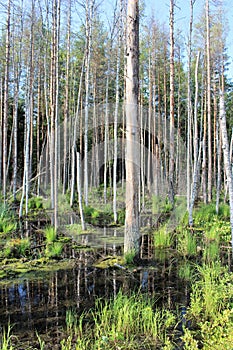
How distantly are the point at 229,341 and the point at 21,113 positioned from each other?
17.4 m

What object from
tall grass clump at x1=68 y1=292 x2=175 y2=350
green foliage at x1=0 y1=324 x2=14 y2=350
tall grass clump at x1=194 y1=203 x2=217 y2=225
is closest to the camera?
green foliage at x1=0 y1=324 x2=14 y2=350

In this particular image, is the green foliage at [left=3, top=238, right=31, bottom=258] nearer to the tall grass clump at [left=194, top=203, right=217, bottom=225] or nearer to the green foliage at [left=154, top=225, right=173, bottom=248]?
the green foliage at [left=154, top=225, right=173, bottom=248]

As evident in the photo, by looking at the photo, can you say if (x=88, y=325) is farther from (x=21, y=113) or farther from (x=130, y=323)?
(x=21, y=113)

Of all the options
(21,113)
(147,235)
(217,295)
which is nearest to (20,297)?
(217,295)

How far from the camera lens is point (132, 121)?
5344mm

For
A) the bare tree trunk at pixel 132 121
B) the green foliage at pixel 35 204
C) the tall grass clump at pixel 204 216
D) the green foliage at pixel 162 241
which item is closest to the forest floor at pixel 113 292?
the green foliage at pixel 162 241

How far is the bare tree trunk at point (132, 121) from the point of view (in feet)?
17.1

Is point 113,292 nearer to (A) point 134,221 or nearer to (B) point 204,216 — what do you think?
(A) point 134,221

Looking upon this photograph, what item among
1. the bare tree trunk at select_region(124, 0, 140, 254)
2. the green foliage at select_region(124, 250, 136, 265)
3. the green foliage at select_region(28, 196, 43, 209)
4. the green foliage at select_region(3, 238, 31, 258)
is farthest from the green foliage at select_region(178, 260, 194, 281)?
the green foliage at select_region(28, 196, 43, 209)

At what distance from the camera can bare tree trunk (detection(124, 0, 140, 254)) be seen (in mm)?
5219

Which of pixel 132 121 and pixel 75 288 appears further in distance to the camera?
pixel 132 121

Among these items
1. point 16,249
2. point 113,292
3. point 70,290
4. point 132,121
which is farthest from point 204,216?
point 70,290

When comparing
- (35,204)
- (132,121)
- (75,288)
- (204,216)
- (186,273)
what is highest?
(132,121)

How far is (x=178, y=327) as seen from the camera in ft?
10.0
